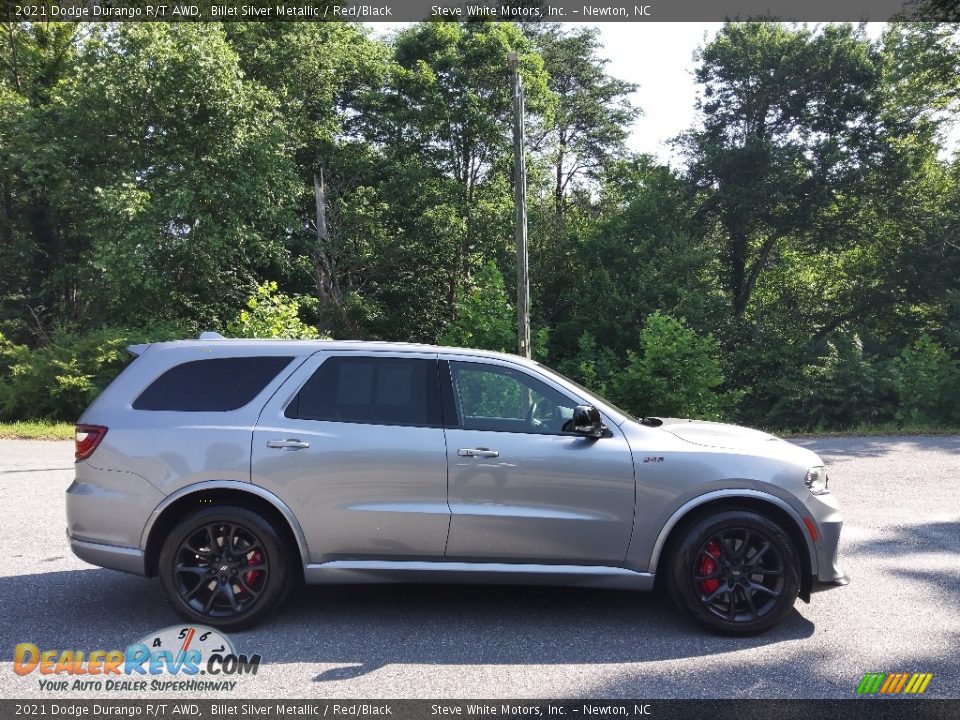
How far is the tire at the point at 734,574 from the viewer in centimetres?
499

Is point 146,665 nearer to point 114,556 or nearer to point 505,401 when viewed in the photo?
point 114,556

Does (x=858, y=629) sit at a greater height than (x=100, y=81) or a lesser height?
lesser

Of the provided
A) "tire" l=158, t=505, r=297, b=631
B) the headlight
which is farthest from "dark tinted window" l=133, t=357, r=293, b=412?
the headlight

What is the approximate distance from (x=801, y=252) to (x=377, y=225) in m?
16.9

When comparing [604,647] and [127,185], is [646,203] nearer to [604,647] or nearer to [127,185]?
[127,185]

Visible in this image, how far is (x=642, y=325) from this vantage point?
83.7 ft

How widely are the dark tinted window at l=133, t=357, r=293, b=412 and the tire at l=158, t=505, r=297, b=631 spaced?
26.9 inches

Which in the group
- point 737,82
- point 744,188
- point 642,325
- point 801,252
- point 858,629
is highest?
point 737,82

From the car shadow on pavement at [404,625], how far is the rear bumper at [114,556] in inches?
14.8

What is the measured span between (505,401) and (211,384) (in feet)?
6.30

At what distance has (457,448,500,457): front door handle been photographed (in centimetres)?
503

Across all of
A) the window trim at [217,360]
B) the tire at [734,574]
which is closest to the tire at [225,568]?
the window trim at [217,360]

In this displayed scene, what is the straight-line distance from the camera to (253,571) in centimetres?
502

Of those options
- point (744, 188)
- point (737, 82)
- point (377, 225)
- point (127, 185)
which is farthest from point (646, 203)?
point (127, 185)
